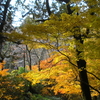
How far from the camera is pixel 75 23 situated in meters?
Answer: 3.00

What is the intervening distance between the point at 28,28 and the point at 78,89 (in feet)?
14.5

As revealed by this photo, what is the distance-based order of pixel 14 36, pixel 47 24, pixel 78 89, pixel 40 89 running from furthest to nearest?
pixel 40 89 < pixel 78 89 < pixel 14 36 < pixel 47 24

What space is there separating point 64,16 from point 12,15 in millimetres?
5140

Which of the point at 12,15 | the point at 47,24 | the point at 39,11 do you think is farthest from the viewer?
the point at 12,15

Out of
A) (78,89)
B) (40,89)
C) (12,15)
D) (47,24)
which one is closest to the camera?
(47,24)

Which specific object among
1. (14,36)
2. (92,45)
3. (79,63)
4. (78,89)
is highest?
(14,36)

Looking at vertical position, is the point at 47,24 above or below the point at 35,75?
above

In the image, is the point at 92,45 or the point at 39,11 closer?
the point at 92,45

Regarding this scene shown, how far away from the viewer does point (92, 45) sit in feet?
8.98

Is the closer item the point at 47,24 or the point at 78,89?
the point at 47,24

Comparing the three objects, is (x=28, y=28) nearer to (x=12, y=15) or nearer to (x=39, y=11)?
(x=39, y=11)

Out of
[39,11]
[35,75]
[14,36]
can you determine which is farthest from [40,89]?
[14,36]

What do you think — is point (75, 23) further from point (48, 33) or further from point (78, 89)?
point (78, 89)

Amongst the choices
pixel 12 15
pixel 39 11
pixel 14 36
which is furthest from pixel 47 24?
pixel 12 15
